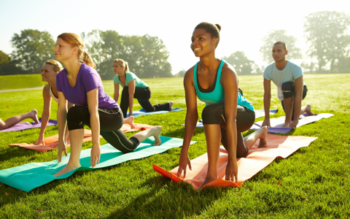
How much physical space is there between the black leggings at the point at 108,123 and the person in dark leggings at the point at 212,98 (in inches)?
48.5

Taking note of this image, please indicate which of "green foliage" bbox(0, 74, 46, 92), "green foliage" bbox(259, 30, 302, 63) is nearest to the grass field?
"green foliage" bbox(0, 74, 46, 92)

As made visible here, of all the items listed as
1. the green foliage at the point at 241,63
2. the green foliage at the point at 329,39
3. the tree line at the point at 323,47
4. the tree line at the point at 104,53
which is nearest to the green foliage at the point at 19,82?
the tree line at the point at 104,53

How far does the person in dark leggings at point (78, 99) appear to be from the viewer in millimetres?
3055

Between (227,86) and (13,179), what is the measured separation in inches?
103

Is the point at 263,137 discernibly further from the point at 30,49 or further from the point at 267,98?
the point at 30,49

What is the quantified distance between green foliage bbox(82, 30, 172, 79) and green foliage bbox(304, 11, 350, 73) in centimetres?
3551

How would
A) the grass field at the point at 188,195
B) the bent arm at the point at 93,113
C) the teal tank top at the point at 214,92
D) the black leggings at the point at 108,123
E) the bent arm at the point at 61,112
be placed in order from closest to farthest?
the grass field at the point at 188,195, the teal tank top at the point at 214,92, the bent arm at the point at 93,113, the black leggings at the point at 108,123, the bent arm at the point at 61,112

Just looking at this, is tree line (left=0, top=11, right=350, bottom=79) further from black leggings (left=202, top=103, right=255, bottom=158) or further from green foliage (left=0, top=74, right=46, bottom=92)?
black leggings (left=202, top=103, right=255, bottom=158)

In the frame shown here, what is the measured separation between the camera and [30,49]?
5650cm

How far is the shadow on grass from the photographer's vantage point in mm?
2230

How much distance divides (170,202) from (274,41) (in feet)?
323

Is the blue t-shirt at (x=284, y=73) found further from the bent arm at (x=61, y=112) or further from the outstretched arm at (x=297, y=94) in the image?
the bent arm at (x=61, y=112)

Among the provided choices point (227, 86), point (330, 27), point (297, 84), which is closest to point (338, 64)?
point (330, 27)

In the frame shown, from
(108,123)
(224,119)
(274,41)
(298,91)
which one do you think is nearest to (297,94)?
(298,91)
